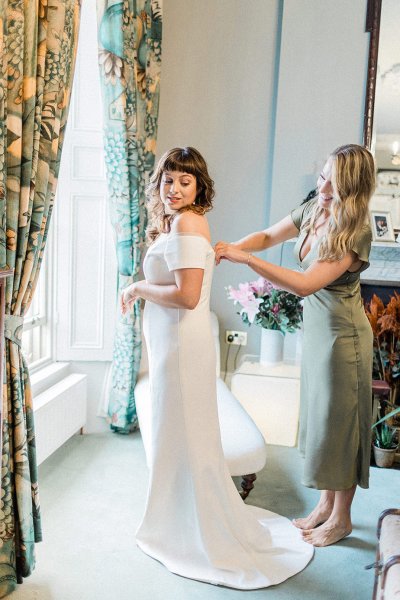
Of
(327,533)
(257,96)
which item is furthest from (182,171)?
(257,96)

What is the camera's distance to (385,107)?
421cm

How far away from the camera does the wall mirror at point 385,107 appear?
4.18 meters

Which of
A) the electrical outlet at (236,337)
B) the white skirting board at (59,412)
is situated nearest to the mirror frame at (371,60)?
the electrical outlet at (236,337)

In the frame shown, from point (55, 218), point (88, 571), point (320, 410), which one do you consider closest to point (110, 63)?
point (55, 218)

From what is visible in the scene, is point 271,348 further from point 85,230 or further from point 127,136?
point 127,136

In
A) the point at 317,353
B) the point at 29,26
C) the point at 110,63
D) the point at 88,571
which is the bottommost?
the point at 88,571

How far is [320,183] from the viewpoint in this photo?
2594 millimetres

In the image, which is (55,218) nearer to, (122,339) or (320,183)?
(122,339)

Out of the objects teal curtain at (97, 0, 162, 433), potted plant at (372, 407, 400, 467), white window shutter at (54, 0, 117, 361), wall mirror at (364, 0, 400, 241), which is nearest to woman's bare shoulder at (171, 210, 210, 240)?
teal curtain at (97, 0, 162, 433)

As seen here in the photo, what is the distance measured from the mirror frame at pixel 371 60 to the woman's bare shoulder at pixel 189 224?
2333 mm

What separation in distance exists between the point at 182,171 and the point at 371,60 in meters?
2.50

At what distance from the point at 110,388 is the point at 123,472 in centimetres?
67

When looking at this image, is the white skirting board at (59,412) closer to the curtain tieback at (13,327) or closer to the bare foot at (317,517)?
the curtain tieback at (13,327)

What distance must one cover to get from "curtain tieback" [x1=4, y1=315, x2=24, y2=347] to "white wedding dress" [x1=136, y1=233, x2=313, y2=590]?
0.49 meters
